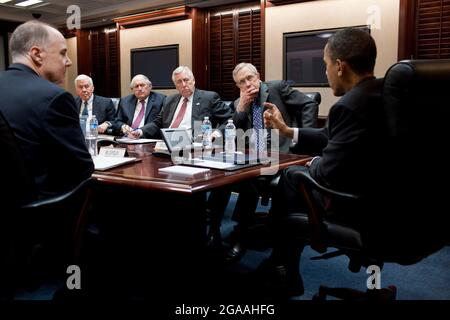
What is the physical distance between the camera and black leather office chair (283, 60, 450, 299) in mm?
1434

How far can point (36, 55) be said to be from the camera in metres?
1.95

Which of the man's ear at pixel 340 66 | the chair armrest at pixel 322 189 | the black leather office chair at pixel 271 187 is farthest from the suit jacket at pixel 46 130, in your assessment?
the black leather office chair at pixel 271 187

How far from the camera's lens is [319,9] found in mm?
5371

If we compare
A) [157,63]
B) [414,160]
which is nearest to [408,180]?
[414,160]

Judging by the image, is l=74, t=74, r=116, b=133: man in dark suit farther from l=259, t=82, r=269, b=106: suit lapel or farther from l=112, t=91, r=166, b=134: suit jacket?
l=259, t=82, r=269, b=106: suit lapel

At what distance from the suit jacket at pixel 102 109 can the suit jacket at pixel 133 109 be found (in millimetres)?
142

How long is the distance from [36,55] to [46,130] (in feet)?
1.49

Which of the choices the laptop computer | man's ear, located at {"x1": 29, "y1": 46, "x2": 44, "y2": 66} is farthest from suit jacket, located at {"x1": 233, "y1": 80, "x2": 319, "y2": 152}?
man's ear, located at {"x1": 29, "y1": 46, "x2": 44, "y2": 66}

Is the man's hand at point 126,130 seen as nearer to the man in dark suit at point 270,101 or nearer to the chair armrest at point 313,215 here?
the man in dark suit at point 270,101

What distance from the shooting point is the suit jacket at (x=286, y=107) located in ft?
10.8

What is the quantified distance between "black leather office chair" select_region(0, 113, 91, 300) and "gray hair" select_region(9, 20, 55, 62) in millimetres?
647

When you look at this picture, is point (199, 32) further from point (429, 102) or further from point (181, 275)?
point (429, 102)
